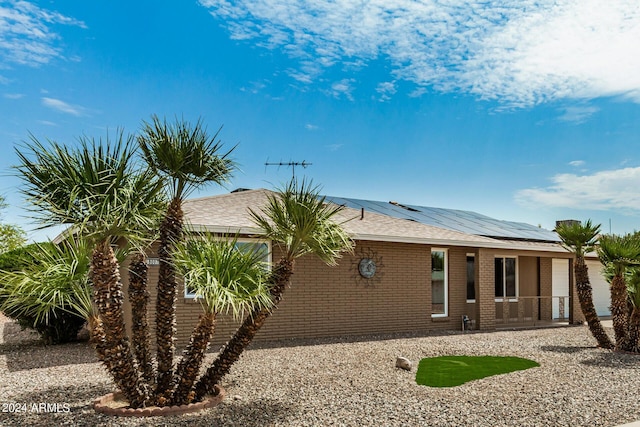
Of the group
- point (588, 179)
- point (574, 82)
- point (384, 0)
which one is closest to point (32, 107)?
point (384, 0)

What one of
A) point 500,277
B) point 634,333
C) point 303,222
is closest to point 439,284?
point 500,277

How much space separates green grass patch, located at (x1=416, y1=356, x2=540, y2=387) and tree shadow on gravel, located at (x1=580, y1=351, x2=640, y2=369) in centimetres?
129

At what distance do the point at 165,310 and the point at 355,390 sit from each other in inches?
118

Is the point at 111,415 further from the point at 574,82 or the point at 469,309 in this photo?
the point at 574,82

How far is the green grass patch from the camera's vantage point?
8922 mm

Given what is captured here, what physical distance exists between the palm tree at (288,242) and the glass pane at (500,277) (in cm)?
1304

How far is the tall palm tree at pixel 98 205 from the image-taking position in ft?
20.4

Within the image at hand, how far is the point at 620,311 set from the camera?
41.5ft

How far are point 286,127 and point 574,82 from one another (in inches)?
393

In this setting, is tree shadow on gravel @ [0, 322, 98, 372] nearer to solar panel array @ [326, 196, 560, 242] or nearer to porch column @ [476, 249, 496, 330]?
solar panel array @ [326, 196, 560, 242]

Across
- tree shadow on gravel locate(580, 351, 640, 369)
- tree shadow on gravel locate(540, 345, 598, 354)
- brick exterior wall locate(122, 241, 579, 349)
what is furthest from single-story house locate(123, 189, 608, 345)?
tree shadow on gravel locate(580, 351, 640, 369)

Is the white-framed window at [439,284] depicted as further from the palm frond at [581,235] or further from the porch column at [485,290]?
the palm frond at [581,235]

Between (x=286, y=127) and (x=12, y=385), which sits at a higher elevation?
(x=286, y=127)

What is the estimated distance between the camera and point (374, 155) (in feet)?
73.9
